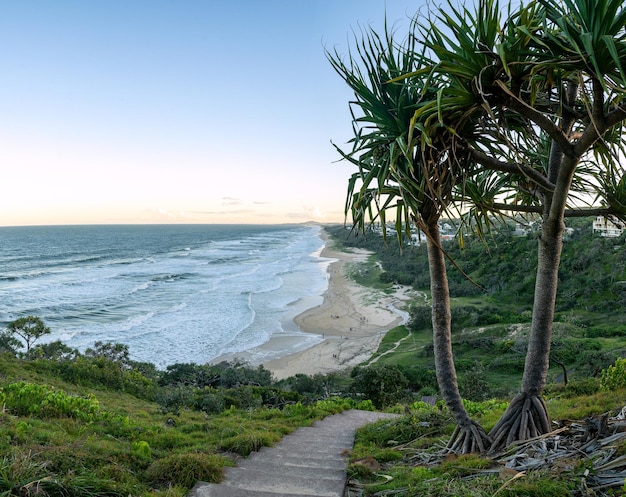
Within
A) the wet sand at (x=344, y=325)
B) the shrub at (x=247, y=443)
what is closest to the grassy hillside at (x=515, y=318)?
the wet sand at (x=344, y=325)

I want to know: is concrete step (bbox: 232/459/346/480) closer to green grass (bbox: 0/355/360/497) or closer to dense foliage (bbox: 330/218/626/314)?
green grass (bbox: 0/355/360/497)

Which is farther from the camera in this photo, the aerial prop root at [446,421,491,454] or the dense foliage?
the dense foliage

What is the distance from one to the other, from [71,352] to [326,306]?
655 inches

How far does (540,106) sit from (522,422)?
9.26 feet

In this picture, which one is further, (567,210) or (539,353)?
(567,210)

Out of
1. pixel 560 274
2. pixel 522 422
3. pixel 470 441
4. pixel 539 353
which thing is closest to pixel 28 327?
pixel 470 441

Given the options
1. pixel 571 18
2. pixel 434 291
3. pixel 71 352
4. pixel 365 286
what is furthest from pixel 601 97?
pixel 365 286

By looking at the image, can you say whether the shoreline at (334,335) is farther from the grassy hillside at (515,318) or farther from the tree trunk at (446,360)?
the tree trunk at (446,360)

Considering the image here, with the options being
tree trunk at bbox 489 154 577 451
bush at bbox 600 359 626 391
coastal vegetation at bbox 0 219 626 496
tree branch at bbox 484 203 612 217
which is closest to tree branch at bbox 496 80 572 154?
tree trunk at bbox 489 154 577 451

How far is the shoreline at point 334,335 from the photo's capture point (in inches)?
771

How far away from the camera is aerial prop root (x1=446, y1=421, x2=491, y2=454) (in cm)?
439

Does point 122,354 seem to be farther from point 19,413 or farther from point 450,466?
point 450,466

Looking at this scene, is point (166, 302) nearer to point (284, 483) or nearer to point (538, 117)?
point (284, 483)

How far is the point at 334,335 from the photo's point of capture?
78.9 ft
